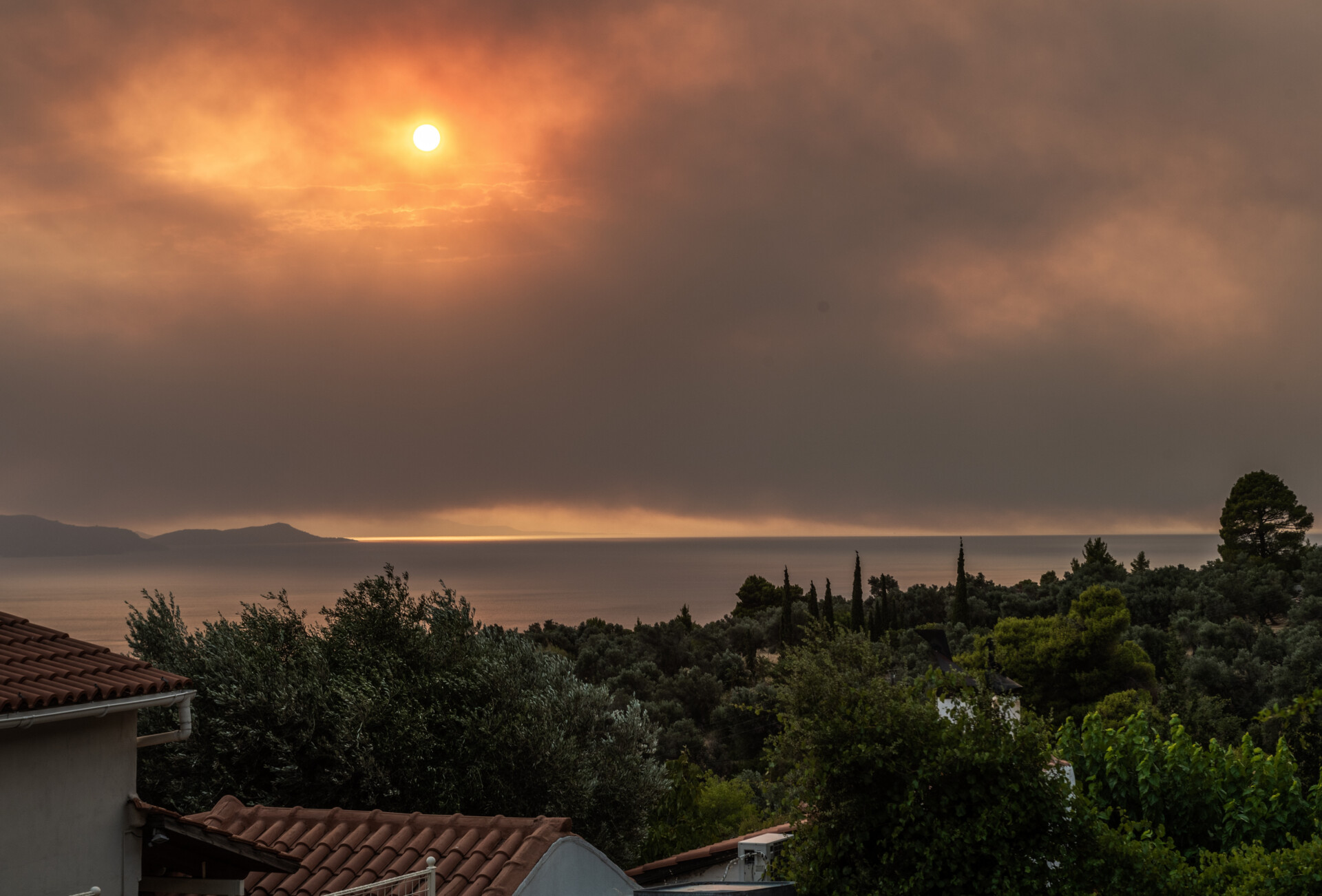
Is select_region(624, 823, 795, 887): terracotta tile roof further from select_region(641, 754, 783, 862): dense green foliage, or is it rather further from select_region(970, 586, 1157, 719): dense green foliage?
select_region(970, 586, 1157, 719): dense green foliage

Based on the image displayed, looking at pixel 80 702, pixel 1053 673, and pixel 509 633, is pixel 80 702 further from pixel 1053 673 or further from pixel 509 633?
pixel 1053 673

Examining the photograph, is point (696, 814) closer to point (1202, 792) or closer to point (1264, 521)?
point (1202, 792)

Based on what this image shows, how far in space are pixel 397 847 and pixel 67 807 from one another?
3284mm

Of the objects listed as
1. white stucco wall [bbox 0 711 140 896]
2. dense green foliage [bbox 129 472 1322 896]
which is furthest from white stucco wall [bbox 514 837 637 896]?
dense green foliage [bbox 129 472 1322 896]

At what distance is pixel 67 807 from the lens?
638 centimetres

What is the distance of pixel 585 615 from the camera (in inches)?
5768

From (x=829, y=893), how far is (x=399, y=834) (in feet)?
17.7

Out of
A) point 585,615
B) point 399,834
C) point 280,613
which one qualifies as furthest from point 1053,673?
point 585,615

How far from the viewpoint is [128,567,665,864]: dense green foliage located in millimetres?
16969

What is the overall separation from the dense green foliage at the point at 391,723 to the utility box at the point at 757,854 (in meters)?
4.14

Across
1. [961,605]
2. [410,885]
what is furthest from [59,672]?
[961,605]

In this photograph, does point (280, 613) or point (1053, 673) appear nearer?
point (280, 613)

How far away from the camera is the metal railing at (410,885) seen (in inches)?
291

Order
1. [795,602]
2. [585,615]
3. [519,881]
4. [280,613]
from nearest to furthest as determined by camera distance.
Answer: [519,881] < [280,613] < [795,602] < [585,615]
